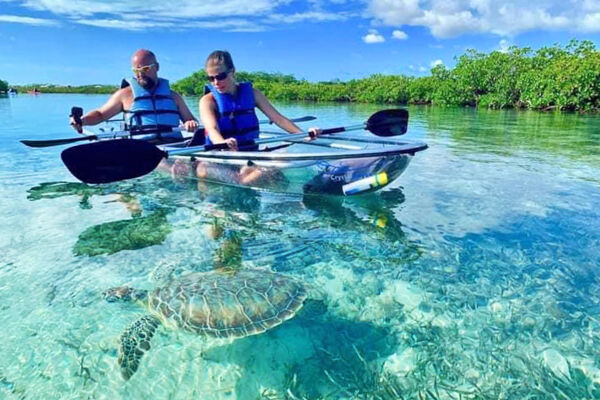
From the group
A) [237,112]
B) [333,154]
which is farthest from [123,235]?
[333,154]

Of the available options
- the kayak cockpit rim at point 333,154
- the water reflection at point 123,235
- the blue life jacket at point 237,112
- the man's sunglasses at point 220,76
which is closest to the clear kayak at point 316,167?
the kayak cockpit rim at point 333,154

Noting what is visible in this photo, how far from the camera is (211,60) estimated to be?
551cm

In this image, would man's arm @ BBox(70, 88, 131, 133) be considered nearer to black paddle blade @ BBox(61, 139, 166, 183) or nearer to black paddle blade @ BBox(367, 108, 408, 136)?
black paddle blade @ BBox(61, 139, 166, 183)

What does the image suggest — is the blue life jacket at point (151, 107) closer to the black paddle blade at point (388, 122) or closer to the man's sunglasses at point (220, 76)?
the man's sunglasses at point (220, 76)

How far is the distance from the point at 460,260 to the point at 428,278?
53 cm

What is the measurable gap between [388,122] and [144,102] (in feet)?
13.5

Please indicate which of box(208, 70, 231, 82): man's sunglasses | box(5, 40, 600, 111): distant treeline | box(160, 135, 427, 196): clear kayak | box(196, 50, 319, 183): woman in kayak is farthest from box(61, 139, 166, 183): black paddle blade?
box(5, 40, 600, 111): distant treeline

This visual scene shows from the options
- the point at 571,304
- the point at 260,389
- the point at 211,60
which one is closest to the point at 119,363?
the point at 260,389

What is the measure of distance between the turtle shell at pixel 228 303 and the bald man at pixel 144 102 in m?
4.00

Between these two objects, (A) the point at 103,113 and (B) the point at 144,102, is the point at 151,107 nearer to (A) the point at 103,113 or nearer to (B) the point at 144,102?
(B) the point at 144,102

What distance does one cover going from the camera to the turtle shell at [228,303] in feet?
9.40

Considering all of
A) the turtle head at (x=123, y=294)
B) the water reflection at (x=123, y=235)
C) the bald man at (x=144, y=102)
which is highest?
the bald man at (x=144, y=102)

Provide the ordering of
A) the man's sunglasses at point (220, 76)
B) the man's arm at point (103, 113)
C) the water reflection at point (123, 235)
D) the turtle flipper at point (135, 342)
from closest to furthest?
the turtle flipper at point (135, 342), the water reflection at point (123, 235), the man's sunglasses at point (220, 76), the man's arm at point (103, 113)

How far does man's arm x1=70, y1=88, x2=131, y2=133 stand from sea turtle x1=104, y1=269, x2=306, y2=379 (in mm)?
4258
